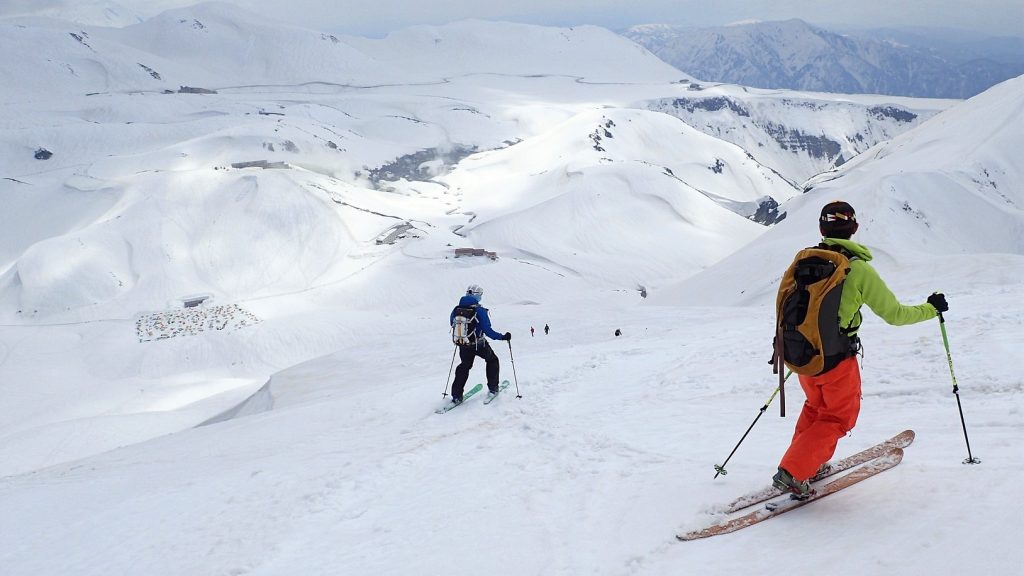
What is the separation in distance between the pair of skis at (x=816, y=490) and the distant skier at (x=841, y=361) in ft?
0.62

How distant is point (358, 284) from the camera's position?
209 ft

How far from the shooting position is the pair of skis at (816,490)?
5.21m

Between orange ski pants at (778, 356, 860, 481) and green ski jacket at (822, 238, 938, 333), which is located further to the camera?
orange ski pants at (778, 356, 860, 481)

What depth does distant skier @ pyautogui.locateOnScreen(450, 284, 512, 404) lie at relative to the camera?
11.2 meters

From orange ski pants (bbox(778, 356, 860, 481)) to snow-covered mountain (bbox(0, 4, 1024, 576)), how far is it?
0.46 meters

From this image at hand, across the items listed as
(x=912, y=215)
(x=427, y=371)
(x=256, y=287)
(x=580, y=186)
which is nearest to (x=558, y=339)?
(x=427, y=371)

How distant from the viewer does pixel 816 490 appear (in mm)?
5379

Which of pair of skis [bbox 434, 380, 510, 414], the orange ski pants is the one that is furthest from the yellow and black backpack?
pair of skis [bbox 434, 380, 510, 414]

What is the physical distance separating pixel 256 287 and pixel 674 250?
52.6 meters

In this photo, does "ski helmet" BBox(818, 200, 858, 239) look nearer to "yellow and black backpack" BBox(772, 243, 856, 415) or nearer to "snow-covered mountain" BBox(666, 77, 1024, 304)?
"yellow and black backpack" BBox(772, 243, 856, 415)

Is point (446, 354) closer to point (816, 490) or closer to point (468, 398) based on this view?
point (468, 398)

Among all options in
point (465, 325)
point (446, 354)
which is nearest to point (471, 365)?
point (465, 325)

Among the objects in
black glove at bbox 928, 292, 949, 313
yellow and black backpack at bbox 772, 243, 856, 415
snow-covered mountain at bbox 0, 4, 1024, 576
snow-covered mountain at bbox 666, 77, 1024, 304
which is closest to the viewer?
yellow and black backpack at bbox 772, 243, 856, 415

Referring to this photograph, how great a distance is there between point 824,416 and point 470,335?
23.0 ft
